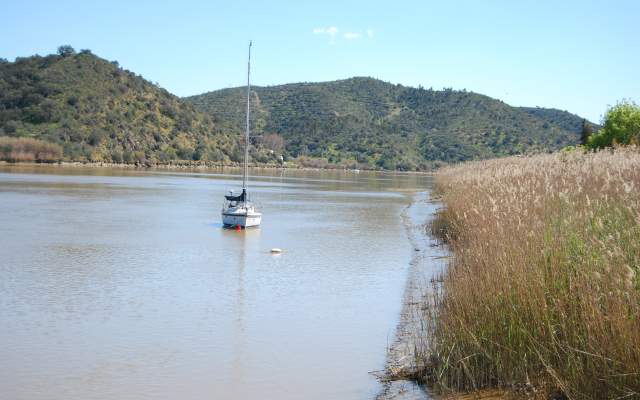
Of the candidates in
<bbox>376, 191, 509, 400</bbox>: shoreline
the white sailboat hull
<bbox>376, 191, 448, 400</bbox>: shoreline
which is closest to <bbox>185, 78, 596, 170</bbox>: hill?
the white sailboat hull

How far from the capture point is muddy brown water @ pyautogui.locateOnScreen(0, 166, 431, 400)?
888 centimetres

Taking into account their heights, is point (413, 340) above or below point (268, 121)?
below

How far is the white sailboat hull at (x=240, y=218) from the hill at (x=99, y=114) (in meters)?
66.8

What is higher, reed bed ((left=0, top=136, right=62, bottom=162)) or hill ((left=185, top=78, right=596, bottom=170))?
hill ((left=185, top=78, right=596, bottom=170))

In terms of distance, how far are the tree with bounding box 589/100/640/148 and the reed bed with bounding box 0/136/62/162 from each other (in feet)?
200

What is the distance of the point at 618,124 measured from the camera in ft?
161

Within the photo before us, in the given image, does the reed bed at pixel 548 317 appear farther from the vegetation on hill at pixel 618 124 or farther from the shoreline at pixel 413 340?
the vegetation on hill at pixel 618 124

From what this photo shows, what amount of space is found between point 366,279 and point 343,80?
168 m

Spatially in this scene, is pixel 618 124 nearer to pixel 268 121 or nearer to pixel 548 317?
pixel 548 317

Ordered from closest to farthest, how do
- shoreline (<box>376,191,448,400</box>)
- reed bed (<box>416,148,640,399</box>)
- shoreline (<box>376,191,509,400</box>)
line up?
reed bed (<box>416,148,640,399</box>) < shoreline (<box>376,191,509,400</box>) < shoreline (<box>376,191,448,400</box>)

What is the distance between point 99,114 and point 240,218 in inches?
3027

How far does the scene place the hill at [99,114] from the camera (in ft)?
305

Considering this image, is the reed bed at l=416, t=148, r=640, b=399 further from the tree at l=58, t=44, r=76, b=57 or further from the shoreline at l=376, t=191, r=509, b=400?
the tree at l=58, t=44, r=76, b=57

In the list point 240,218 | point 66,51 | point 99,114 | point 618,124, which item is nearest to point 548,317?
point 240,218
